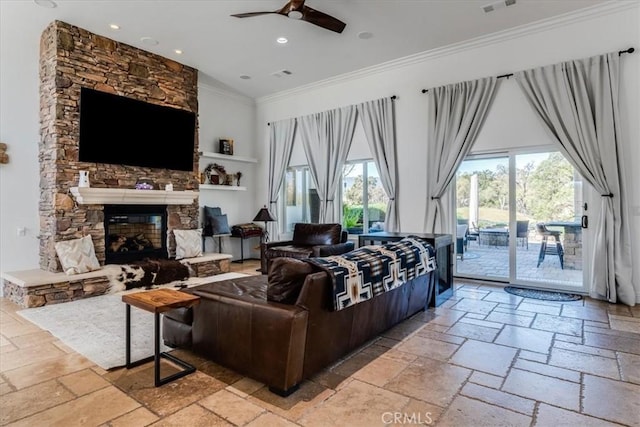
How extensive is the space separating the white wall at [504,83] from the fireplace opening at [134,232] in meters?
3.79

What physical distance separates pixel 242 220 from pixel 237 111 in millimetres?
2527

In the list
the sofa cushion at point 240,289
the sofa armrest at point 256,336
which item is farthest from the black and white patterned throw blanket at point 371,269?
the sofa cushion at point 240,289

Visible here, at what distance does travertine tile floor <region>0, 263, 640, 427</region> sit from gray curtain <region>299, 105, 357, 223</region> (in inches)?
161

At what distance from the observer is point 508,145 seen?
5.21 metres

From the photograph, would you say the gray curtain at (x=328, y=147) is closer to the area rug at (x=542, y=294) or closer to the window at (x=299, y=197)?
the window at (x=299, y=197)

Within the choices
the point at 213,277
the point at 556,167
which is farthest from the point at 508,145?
the point at 213,277

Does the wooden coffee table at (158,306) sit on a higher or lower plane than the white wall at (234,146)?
lower

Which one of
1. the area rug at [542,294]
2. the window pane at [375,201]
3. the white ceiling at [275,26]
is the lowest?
the area rug at [542,294]

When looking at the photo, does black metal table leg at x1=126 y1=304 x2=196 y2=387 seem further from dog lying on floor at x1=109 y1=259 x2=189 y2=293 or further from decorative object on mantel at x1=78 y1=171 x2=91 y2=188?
decorative object on mantel at x1=78 y1=171 x2=91 y2=188

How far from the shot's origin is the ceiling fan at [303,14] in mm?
3809

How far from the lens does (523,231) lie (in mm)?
5215

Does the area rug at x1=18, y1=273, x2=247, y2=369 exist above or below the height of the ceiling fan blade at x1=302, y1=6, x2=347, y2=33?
below

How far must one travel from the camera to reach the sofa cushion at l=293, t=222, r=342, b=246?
600 centimetres

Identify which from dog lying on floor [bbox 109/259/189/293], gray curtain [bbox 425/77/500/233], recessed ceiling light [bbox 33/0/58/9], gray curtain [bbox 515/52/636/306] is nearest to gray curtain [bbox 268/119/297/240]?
dog lying on floor [bbox 109/259/189/293]
